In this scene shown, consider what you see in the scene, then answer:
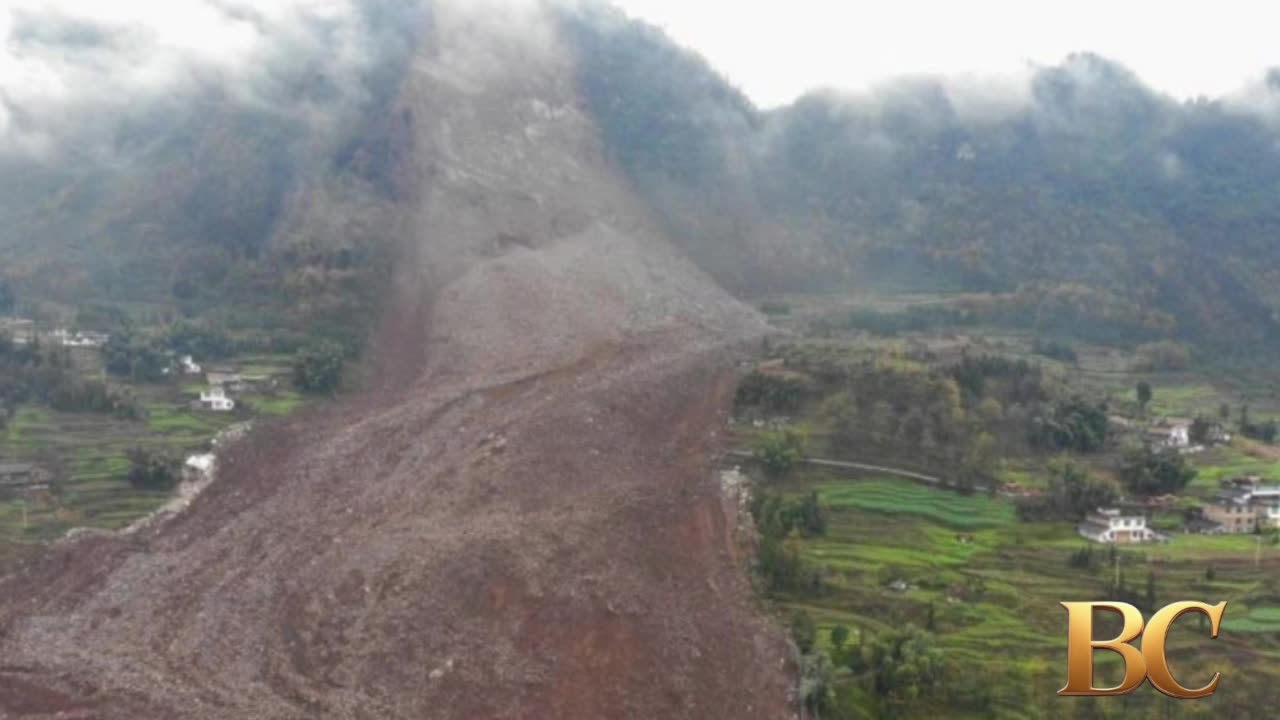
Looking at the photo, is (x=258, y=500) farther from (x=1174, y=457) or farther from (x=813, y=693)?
(x=1174, y=457)

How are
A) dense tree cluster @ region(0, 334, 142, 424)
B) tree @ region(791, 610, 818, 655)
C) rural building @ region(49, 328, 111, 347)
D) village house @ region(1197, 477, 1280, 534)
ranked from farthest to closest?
rural building @ region(49, 328, 111, 347)
dense tree cluster @ region(0, 334, 142, 424)
village house @ region(1197, 477, 1280, 534)
tree @ region(791, 610, 818, 655)

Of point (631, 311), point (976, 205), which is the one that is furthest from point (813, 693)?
point (976, 205)

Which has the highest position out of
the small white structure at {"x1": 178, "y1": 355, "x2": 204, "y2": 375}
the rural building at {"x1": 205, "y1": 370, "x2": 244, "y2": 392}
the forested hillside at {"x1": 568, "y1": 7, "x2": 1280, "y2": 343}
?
the forested hillside at {"x1": 568, "y1": 7, "x2": 1280, "y2": 343}

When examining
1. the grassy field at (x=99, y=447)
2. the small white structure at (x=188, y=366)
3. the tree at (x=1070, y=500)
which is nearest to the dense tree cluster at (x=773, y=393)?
the tree at (x=1070, y=500)

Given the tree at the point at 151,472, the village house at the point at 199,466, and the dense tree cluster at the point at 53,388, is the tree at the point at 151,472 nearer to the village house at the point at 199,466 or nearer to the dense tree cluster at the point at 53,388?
the village house at the point at 199,466

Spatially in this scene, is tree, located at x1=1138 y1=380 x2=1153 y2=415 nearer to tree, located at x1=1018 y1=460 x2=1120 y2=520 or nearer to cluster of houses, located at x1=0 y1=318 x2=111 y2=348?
tree, located at x1=1018 y1=460 x2=1120 y2=520

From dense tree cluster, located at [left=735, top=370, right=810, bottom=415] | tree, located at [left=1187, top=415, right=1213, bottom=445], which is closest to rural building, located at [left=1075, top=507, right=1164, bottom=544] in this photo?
tree, located at [left=1187, top=415, right=1213, bottom=445]

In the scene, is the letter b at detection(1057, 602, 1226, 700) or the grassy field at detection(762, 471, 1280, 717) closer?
the letter b at detection(1057, 602, 1226, 700)
